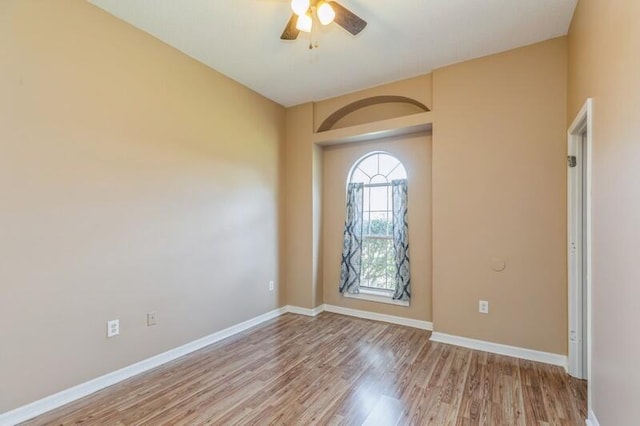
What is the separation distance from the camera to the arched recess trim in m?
3.74

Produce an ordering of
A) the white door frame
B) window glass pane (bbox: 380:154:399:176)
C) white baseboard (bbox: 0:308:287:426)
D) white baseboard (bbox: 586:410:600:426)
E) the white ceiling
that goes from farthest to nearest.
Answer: window glass pane (bbox: 380:154:399:176) → the white door frame → the white ceiling → white baseboard (bbox: 0:308:287:426) → white baseboard (bbox: 586:410:600:426)

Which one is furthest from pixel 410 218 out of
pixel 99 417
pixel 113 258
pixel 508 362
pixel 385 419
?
pixel 99 417

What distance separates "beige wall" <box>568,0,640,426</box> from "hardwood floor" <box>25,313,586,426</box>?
573 mm

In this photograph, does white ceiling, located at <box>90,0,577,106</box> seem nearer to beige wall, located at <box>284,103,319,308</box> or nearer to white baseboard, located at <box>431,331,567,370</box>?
beige wall, located at <box>284,103,319,308</box>

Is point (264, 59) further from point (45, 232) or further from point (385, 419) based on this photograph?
point (385, 419)

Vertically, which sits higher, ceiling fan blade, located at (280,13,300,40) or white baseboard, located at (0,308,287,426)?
ceiling fan blade, located at (280,13,300,40)

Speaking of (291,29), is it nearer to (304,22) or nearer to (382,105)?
(304,22)

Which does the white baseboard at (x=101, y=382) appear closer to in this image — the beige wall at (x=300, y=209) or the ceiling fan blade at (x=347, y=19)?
the beige wall at (x=300, y=209)

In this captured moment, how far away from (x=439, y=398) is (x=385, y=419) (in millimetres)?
506

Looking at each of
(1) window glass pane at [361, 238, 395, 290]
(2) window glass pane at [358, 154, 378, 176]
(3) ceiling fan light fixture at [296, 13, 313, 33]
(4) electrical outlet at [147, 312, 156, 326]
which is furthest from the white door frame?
(4) electrical outlet at [147, 312, 156, 326]

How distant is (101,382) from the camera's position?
2.38 metres

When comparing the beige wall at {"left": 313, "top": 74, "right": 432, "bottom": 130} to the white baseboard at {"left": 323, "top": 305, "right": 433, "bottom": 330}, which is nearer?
the beige wall at {"left": 313, "top": 74, "right": 432, "bottom": 130}

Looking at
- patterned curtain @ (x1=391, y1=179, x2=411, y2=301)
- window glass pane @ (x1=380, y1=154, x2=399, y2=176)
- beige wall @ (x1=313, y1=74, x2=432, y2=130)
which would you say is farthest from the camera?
window glass pane @ (x1=380, y1=154, x2=399, y2=176)

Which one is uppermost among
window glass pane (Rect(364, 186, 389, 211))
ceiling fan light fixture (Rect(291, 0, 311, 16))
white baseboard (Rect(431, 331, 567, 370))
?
ceiling fan light fixture (Rect(291, 0, 311, 16))
